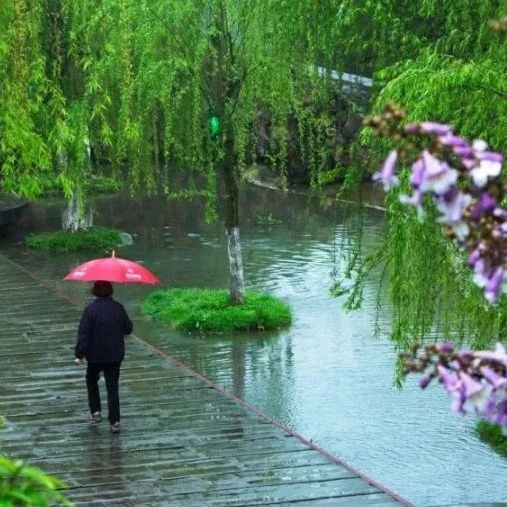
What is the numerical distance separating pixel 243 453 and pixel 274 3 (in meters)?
4.78

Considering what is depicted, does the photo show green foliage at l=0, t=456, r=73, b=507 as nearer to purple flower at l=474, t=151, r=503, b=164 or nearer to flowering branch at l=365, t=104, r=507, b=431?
flowering branch at l=365, t=104, r=507, b=431

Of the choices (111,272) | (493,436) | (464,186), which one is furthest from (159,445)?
(464,186)

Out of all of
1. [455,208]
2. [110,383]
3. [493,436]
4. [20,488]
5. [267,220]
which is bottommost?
[267,220]

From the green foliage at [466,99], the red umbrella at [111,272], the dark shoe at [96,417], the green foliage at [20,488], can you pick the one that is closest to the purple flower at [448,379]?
the green foliage at [20,488]

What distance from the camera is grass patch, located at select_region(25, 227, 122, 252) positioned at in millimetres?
27344

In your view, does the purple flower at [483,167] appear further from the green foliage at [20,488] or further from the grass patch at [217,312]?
the grass patch at [217,312]

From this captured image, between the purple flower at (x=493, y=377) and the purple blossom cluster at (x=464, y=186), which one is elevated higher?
the purple blossom cluster at (x=464, y=186)

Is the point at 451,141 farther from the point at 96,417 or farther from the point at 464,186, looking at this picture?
the point at 96,417

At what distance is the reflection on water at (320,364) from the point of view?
454 inches

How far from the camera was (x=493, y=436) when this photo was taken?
500 inches

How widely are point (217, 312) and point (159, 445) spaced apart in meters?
7.51

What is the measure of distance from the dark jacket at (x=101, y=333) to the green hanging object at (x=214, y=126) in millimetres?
7488

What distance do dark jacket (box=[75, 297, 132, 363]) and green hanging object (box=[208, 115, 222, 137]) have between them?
7.49 metres

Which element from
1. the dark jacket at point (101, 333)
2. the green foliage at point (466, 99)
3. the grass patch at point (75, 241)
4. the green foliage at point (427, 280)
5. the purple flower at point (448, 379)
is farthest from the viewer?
the grass patch at point (75, 241)
